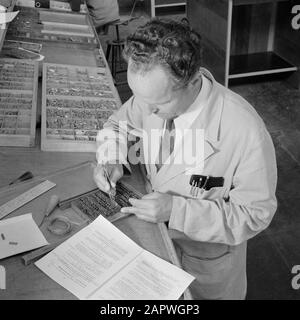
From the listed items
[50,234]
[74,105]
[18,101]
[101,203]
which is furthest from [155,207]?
[18,101]

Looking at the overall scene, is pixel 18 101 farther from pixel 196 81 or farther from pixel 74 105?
pixel 196 81

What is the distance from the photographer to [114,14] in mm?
4535

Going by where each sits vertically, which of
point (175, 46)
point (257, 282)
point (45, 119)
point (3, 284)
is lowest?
point (257, 282)

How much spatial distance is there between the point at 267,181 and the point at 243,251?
49 cm

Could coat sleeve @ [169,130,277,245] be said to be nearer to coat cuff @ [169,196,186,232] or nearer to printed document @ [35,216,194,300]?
coat cuff @ [169,196,186,232]

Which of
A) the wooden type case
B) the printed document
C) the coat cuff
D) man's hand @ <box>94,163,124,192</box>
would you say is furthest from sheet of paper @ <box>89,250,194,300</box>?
the wooden type case

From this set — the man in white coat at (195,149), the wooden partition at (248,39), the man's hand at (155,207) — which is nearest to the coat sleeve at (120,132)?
the man in white coat at (195,149)

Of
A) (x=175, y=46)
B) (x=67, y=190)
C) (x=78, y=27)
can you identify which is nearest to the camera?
(x=175, y=46)

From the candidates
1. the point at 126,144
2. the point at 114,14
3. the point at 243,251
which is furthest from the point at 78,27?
the point at 243,251

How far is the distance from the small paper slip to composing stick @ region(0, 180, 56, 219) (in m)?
0.05

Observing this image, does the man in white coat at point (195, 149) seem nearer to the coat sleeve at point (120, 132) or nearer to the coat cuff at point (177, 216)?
the coat cuff at point (177, 216)

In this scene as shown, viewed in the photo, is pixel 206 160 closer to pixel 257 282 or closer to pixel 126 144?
pixel 126 144

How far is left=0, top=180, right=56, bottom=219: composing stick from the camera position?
5.18 feet

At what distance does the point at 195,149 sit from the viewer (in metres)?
1.56
